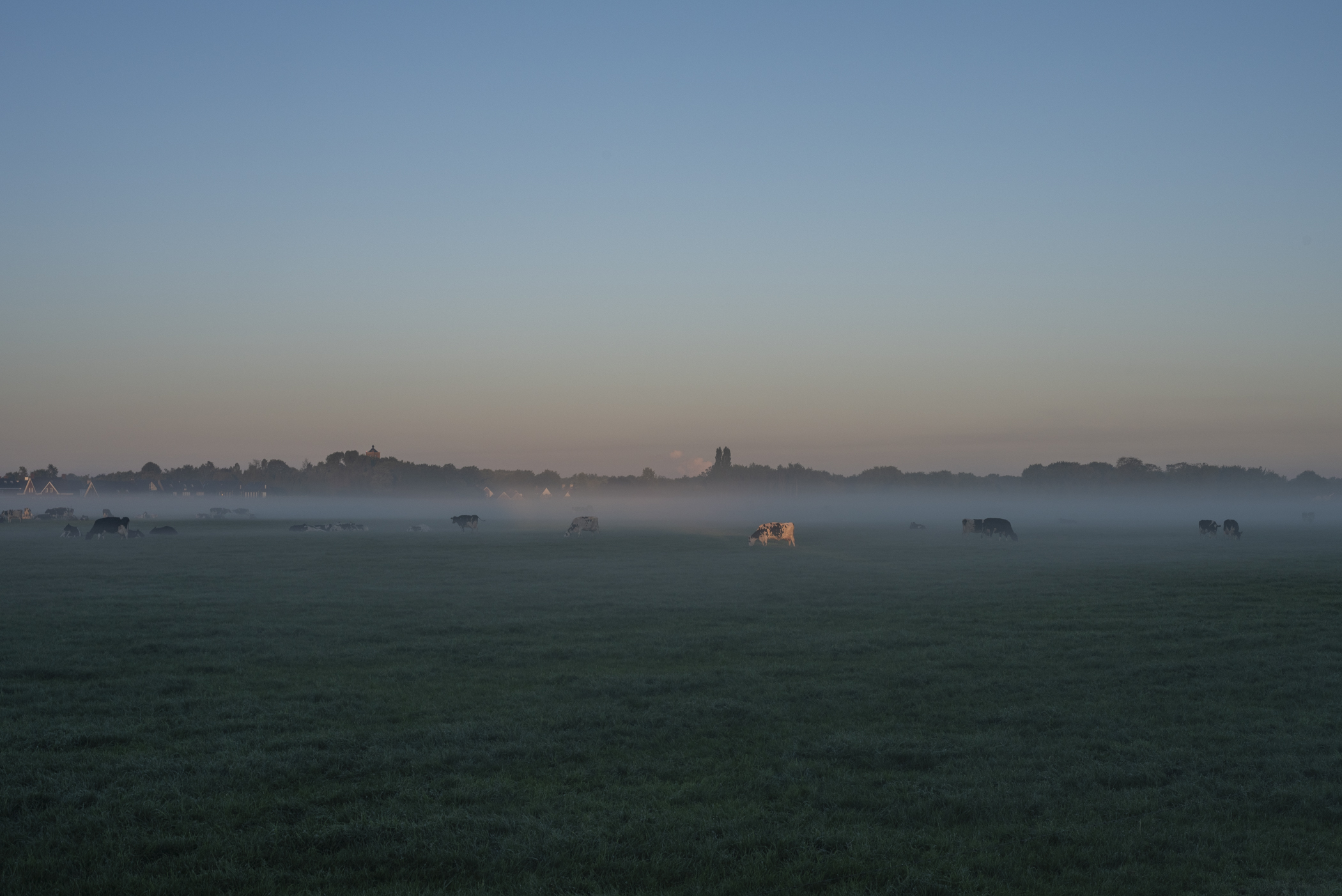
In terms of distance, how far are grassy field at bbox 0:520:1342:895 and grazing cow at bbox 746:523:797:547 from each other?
28.7 metres

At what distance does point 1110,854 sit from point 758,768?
3.21 metres

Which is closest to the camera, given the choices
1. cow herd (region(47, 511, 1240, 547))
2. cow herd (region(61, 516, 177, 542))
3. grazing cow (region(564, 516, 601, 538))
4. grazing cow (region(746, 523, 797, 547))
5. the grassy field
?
the grassy field

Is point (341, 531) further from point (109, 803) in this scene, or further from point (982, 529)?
point (109, 803)

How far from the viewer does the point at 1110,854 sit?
671cm

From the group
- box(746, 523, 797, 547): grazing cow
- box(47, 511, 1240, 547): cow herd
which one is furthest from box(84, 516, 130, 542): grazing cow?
box(746, 523, 797, 547): grazing cow

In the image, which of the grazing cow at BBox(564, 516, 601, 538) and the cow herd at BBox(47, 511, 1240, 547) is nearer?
the cow herd at BBox(47, 511, 1240, 547)

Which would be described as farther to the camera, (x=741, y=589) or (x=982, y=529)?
(x=982, y=529)

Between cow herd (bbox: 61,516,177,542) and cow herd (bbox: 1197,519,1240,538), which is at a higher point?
cow herd (bbox: 1197,519,1240,538)

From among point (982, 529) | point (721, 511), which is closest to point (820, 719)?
point (982, 529)

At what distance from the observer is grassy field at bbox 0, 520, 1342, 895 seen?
6.45 m

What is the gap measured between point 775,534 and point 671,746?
4251 centimetres

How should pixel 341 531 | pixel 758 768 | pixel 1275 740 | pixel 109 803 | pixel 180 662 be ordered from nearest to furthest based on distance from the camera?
pixel 109 803, pixel 758 768, pixel 1275 740, pixel 180 662, pixel 341 531

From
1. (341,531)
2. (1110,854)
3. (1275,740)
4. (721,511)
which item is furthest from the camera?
(721,511)

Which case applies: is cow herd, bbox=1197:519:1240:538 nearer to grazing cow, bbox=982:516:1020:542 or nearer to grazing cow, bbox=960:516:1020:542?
grazing cow, bbox=982:516:1020:542
